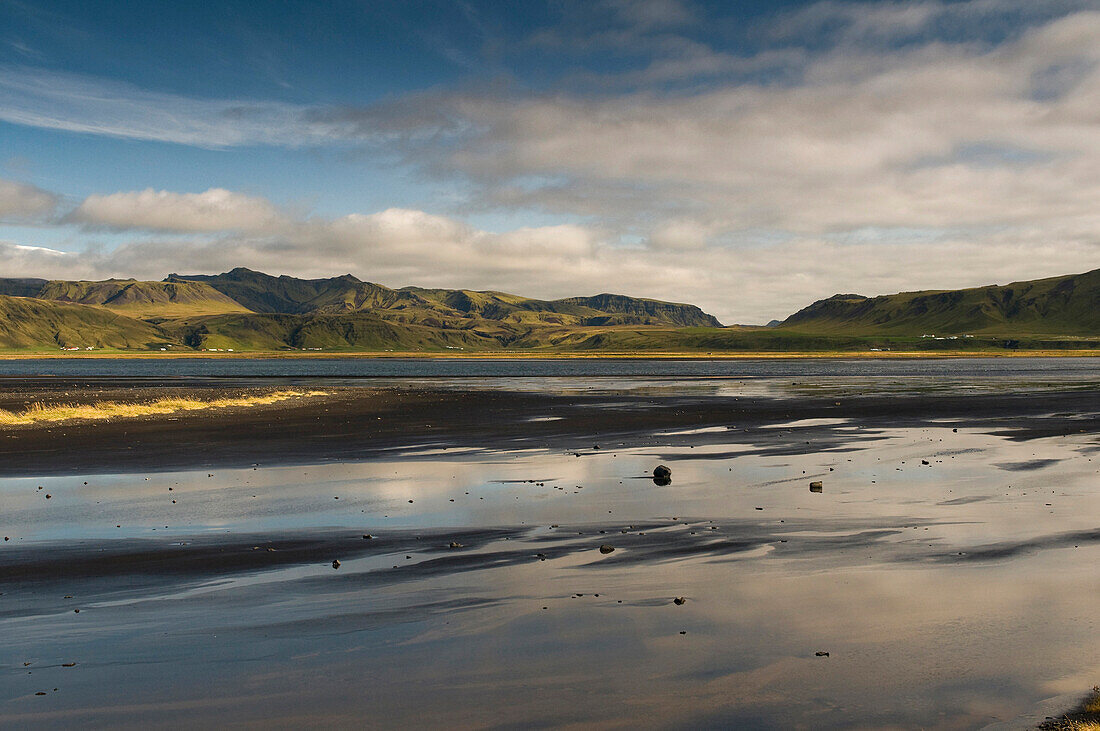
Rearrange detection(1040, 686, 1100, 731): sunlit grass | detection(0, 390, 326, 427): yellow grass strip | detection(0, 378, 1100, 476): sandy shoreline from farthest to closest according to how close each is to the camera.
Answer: detection(0, 390, 326, 427): yellow grass strip → detection(0, 378, 1100, 476): sandy shoreline → detection(1040, 686, 1100, 731): sunlit grass

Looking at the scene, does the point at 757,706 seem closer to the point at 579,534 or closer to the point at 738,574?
the point at 738,574

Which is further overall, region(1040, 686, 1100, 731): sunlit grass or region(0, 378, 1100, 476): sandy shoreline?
region(0, 378, 1100, 476): sandy shoreline

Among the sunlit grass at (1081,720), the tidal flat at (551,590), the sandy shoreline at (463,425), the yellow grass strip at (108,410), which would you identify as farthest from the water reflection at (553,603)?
the yellow grass strip at (108,410)

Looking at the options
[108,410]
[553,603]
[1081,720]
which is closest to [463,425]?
[108,410]

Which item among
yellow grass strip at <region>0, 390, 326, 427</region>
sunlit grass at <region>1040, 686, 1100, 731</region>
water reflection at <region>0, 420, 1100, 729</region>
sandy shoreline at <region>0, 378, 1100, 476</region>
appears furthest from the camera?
yellow grass strip at <region>0, 390, 326, 427</region>

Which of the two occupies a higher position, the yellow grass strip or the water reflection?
the yellow grass strip

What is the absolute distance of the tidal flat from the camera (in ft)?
31.4

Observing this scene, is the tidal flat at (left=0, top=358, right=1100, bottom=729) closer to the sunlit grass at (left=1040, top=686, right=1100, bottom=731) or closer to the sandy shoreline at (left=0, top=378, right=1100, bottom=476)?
the sunlit grass at (left=1040, top=686, right=1100, bottom=731)

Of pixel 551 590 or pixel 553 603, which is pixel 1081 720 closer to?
pixel 553 603

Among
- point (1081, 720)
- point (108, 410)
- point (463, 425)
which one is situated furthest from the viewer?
point (108, 410)

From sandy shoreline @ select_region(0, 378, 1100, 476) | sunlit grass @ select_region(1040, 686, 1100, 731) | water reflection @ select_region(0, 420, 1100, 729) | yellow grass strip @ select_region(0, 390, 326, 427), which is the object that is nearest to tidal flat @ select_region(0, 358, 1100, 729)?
water reflection @ select_region(0, 420, 1100, 729)

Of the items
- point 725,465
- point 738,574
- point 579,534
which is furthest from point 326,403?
point 738,574

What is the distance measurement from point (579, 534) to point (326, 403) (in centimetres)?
5476

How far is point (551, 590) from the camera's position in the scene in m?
14.2
